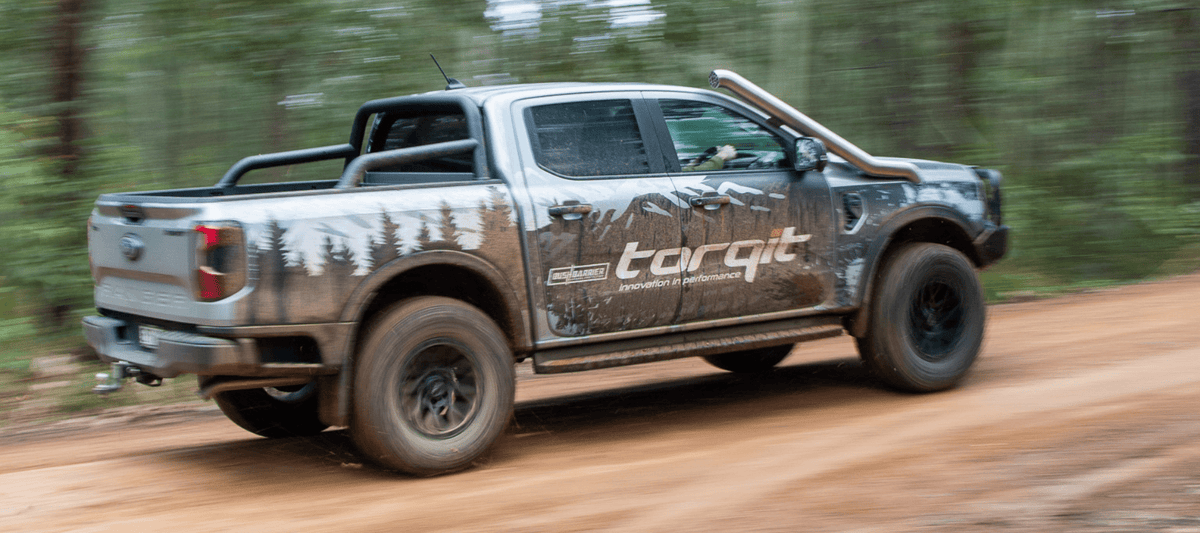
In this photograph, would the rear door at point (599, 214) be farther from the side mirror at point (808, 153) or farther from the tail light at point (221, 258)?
the tail light at point (221, 258)

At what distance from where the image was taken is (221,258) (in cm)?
448

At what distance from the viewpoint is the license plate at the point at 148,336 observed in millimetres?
4891

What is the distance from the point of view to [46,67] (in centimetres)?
863

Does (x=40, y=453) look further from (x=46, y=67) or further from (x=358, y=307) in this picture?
(x=46, y=67)

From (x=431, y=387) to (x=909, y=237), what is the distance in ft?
10.2

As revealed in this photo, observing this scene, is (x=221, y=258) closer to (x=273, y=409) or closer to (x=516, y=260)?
(x=516, y=260)

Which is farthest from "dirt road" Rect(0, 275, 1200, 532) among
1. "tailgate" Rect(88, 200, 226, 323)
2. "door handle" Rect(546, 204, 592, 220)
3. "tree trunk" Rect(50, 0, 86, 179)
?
"tree trunk" Rect(50, 0, 86, 179)

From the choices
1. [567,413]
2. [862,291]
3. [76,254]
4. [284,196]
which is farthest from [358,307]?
[76,254]

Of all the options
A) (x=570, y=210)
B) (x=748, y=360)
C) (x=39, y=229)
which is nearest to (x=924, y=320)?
(x=748, y=360)

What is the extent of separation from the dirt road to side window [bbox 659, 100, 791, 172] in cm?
145

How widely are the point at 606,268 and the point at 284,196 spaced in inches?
63.2

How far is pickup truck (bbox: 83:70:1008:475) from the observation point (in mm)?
4664

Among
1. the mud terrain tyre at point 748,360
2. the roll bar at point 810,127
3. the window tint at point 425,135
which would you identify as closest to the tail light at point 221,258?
the window tint at point 425,135

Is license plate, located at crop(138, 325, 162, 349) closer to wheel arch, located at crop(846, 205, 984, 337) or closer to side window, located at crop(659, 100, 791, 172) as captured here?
side window, located at crop(659, 100, 791, 172)
